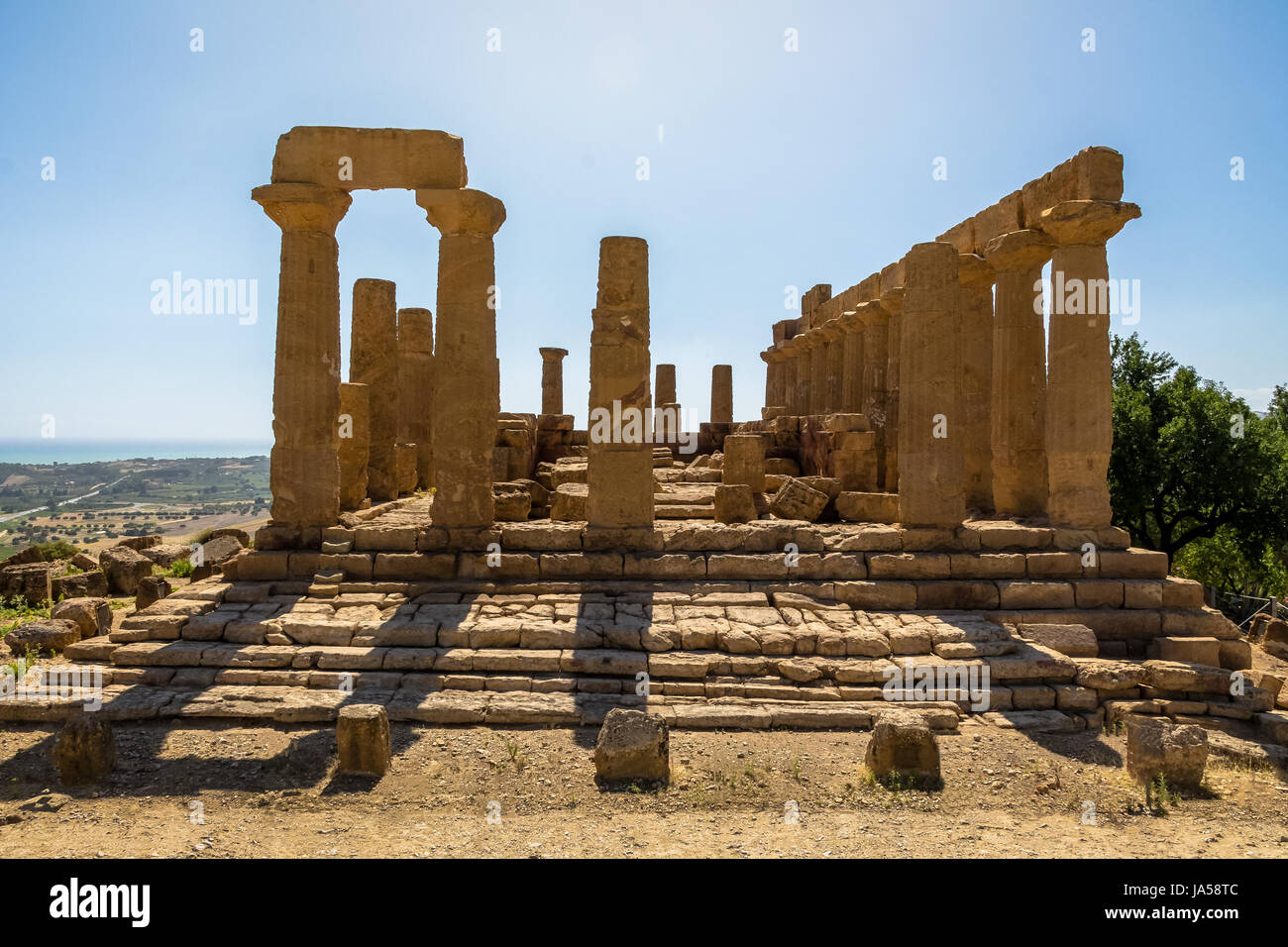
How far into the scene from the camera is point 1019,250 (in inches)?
537

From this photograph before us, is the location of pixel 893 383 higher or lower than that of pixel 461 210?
lower

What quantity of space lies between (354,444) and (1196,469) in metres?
21.5

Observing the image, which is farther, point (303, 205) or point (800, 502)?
point (800, 502)

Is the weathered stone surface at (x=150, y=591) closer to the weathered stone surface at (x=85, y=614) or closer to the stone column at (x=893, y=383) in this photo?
the weathered stone surface at (x=85, y=614)

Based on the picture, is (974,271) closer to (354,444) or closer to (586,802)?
(354,444)

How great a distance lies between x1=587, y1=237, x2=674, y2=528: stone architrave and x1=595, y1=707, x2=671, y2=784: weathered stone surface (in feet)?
17.0

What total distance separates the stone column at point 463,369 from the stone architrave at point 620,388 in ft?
5.86

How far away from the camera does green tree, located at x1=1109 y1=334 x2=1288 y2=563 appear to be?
66.7 ft

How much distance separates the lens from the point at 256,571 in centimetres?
1191

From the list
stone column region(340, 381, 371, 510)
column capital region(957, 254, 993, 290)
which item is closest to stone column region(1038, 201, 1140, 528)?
column capital region(957, 254, 993, 290)

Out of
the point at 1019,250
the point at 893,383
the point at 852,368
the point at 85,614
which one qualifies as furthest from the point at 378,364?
the point at 1019,250

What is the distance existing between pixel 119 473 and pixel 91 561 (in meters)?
122

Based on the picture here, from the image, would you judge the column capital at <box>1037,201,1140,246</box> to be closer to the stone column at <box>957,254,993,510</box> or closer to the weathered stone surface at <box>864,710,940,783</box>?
the stone column at <box>957,254,993,510</box>
